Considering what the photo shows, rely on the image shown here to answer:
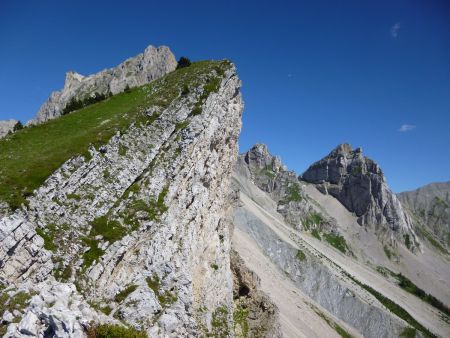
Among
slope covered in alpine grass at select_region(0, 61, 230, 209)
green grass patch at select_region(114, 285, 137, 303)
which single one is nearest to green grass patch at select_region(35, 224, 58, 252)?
slope covered in alpine grass at select_region(0, 61, 230, 209)

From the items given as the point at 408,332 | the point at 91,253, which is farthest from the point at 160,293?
the point at 408,332

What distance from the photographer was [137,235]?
3195cm

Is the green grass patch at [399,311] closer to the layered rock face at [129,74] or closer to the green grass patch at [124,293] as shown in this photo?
the layered rock face at [129,74]

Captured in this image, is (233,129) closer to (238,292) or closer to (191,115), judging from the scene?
(191,115)

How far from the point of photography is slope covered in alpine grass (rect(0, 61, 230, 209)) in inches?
1200

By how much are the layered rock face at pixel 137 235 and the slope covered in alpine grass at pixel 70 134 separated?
102 centimetres

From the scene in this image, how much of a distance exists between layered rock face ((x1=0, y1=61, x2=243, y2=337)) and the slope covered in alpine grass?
3.34 feet

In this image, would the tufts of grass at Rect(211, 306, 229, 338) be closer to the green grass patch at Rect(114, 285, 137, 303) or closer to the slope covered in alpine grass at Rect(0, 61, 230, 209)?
the green grass patch at Rect(114, 285, 137, 303)

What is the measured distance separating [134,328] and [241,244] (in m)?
94.3

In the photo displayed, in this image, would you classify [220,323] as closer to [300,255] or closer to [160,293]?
[160,293]

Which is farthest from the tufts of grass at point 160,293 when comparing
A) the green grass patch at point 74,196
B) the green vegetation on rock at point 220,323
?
the green grass patch at point 74,196

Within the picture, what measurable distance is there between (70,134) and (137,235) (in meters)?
19.4

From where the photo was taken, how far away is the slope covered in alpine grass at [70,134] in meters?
30.5

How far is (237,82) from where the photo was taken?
5925cm
